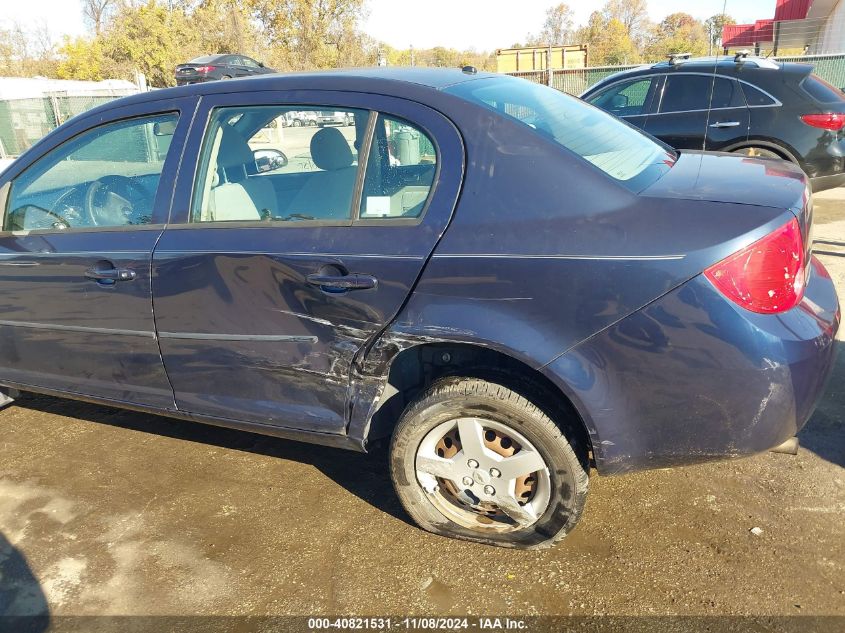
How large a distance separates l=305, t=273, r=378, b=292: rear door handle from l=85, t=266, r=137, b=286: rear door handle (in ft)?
2.96

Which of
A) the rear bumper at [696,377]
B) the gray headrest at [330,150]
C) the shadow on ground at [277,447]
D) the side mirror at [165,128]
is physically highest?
the side mirror at [165,128]

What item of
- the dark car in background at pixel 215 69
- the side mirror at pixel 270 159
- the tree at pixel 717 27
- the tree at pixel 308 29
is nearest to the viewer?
the side mirror at pixel 270 159

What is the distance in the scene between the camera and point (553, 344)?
6.85 feet

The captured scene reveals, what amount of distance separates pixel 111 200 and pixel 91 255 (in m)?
0.39

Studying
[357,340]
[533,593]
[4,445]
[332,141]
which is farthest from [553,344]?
[4,445]

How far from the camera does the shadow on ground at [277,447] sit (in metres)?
2.95

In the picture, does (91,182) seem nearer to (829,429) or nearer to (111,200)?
(111,200)

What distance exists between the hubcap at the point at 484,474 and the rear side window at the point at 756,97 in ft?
17.9

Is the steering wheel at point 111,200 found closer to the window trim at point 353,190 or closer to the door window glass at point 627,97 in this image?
the window trim at point 353,190

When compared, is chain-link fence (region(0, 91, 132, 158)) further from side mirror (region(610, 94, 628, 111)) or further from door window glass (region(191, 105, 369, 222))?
door window glass (region(191, 105, 369, 222))

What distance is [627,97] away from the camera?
7.09 m

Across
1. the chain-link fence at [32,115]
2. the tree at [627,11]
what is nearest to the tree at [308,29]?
the chain-link fence at [32,115]

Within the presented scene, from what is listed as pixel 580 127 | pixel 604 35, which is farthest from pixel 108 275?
pixel 604 35

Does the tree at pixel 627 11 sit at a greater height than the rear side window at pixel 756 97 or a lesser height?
greater
